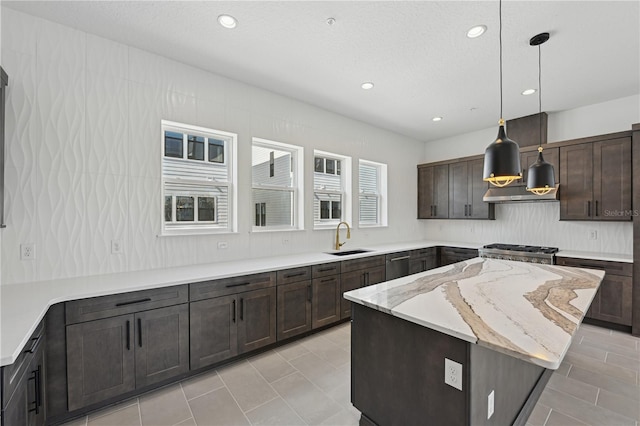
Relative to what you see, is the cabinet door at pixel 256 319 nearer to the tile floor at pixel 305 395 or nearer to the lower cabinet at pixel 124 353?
the tile floor at pixel 305 395

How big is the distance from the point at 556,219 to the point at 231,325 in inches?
193

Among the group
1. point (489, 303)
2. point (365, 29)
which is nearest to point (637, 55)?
point (365, 29)

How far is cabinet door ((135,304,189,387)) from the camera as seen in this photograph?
2184mm

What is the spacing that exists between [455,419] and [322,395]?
1.15 m

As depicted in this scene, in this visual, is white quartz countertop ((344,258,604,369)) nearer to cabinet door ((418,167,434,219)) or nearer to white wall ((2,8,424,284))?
white wall ((2,8,424,284))

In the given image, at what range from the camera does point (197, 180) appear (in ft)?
10.2

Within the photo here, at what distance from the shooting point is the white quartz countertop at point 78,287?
1.39 meters

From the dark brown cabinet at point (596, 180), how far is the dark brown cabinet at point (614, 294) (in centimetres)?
62

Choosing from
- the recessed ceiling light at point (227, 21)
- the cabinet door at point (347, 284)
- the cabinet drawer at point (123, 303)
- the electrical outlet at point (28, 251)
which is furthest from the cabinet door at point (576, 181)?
the electrical outlet at point (28, 251)

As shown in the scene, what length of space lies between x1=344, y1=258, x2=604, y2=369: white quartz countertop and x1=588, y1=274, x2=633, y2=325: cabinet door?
1415 millimetres

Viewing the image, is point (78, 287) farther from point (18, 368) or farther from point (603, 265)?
point (603, 265)

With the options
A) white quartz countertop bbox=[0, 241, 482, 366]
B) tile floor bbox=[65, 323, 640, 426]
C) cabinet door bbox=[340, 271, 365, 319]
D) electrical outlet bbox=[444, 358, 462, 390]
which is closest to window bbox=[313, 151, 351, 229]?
cabinet door bbox=[340, 271, 365, 319]

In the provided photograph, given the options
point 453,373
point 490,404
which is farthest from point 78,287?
point 490,404

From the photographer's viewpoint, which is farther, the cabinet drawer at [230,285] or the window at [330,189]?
the window at [330,189]
